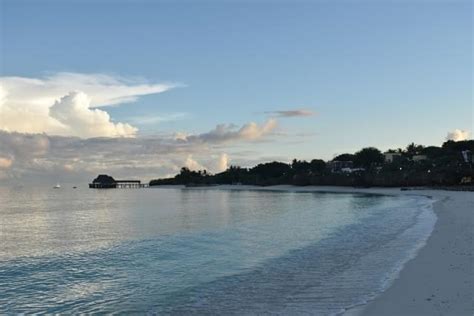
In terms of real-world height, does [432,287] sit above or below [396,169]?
below

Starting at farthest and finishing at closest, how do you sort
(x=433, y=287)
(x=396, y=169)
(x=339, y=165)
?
(x=339, y=165)
(x=396, y=169)
(x=433, y=287)

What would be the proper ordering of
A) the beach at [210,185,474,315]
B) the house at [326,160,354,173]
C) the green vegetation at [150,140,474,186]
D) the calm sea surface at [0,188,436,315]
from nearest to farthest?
the beach at [210,185,474,315] → the calm sea surface at [0,188,436,315] → the green vegetation at [150,140,474,186] → the house at [326,160,354,173]

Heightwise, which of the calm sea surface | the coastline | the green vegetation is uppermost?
the green vegetation

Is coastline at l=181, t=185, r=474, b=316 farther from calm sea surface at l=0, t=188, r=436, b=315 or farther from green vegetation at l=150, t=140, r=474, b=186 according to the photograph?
green vegetation at l=150, t=140, r=474, b=186

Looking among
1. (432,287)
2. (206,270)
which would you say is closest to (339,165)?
(206,270)

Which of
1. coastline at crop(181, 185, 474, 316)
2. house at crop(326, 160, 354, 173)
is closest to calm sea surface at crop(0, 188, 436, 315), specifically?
coastline at crop(181, 185, 474, 316)

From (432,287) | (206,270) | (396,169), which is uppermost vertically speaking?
(396,169)

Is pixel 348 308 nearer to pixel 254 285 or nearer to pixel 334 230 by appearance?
pixel 254 285

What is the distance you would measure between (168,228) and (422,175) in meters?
93.2

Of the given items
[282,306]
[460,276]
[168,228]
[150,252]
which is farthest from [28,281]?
[168,228]

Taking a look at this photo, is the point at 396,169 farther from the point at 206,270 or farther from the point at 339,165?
the point at 206,270

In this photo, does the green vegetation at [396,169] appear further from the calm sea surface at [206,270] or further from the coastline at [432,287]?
the coastline at [432,287]

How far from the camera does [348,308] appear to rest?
10.7 metres

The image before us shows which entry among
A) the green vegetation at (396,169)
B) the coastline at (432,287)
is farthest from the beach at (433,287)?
the green vegetation at (396,169)
